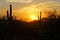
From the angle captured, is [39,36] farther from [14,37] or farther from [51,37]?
[14,37]

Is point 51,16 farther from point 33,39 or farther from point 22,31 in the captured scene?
point 33,39

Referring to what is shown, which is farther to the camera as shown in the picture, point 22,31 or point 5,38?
point 22,31

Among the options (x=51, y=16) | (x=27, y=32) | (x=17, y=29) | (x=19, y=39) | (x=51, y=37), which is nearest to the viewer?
(x=51, y=37)

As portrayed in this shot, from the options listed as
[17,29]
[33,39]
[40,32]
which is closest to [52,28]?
[40,32]

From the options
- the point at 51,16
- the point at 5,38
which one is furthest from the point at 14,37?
the point at 51,16

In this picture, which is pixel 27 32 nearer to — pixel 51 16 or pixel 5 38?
pixel 5 38

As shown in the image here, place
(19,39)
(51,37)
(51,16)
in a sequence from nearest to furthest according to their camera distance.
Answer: (51,37)
(19,39)
(51,16)

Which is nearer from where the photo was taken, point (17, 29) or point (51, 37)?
point (51, 37)

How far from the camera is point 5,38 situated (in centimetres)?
2503

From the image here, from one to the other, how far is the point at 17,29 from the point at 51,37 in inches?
268

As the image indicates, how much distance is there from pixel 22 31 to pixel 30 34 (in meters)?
2.15

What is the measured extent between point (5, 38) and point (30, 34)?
9.61ft

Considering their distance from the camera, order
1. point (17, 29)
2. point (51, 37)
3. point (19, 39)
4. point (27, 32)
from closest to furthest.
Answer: point (51, 37) → point (19, 39) → point (27, 32) → point (17, 29)

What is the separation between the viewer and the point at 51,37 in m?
22.4
